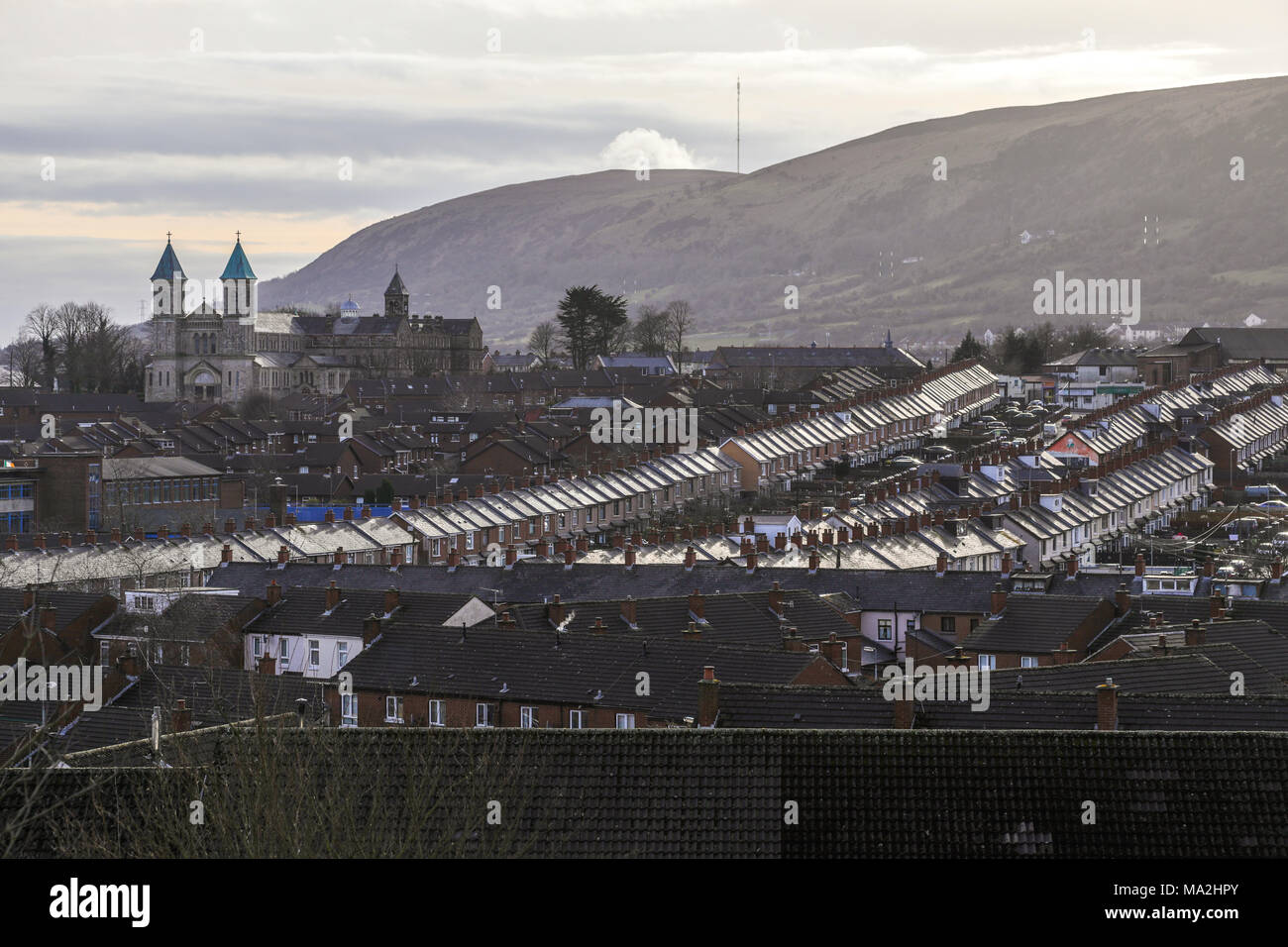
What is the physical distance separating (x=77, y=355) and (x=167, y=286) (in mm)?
18632

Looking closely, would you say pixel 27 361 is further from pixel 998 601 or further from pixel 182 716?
pixel 182 716

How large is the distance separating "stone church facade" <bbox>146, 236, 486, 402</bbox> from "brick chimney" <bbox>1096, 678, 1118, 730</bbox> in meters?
142

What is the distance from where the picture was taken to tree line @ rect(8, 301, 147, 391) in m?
160

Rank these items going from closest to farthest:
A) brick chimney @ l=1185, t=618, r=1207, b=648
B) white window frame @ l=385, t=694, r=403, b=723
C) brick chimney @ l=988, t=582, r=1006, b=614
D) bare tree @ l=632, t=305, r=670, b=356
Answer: brick chimney @ l=1185, t=618, r=1207, b=648, white window frame @ l=385, t=694, r=403, b=723, brick chimney @ l=988, t=582, r=1006, b=614, bare tree @ l=632, t=305, r=670, b=356

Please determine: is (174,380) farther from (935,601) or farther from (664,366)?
(935,601)

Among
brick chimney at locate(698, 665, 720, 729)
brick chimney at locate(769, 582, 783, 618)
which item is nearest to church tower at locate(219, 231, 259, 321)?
brick chimney at locate(769, 582, 783, 618)

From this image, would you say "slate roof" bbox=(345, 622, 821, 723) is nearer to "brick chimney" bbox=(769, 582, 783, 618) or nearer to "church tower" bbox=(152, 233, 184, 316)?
"brick chimney" bbox=(769, 582, 783, 618)

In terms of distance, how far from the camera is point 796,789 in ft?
61.1

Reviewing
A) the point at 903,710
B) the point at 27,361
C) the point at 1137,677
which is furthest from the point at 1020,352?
the point at 903,710

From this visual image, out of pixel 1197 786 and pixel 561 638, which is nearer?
pixel 1197 786

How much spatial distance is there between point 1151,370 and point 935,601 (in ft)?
374

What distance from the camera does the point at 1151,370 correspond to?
15050cm
